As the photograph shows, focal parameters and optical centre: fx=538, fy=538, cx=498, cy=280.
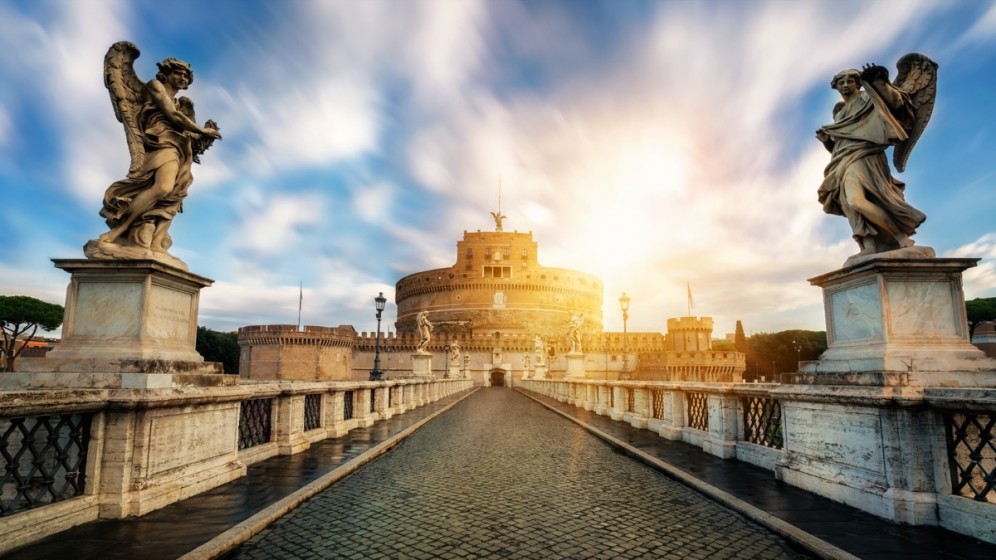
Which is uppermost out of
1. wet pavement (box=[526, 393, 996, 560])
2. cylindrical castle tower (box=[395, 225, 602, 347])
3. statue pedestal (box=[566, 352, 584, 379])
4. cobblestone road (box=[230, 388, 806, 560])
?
cylindrical castle tower (box=[395, 225, 602, 347])

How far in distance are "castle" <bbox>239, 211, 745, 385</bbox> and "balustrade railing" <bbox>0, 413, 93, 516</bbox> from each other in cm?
4705

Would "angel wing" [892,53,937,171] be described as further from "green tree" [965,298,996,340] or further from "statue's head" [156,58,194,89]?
"green tree" [965,298,996,340]

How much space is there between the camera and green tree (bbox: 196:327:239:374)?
67875 millimetres

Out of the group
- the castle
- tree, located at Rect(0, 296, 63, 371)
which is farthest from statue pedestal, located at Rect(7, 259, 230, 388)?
tree, located at Rect(0, 296, 63, 371)

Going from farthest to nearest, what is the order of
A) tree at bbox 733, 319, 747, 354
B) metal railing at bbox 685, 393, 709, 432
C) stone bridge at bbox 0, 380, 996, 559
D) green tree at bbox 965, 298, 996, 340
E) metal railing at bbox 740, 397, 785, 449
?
1. tree at bbox 733, 319, 747, 354
2. green tree at bbox 965, 298, 996, 340
3. metal railing at bbox 685, 393, 709, 432
4. metal railing at bbox 740, 397, 785, 449
5. stone bridge at bbox 0, 380, 996, 559

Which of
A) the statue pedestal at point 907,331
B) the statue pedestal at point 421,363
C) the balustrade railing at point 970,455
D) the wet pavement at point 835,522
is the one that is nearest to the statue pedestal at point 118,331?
the wet pavement at point 835,522

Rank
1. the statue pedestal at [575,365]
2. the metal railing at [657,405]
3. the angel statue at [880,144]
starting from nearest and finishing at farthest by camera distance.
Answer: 1. the angel statue at [880,144]
2. the metal railing at [657,405]
3. the statue pedestal at [575,365]

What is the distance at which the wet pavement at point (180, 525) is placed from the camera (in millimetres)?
3357

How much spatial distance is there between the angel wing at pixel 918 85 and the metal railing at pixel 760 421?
3238 mm

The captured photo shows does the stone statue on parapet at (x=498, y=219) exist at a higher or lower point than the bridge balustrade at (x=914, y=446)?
higher

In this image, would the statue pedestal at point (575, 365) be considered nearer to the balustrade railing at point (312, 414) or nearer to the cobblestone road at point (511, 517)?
the balustrade railing at point (312, 414)

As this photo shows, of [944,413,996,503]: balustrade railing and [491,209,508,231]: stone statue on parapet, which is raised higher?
[491,209,508,231]: stone statue on parapet

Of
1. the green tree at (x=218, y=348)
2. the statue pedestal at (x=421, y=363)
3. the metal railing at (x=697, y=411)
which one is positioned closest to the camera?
the metal railing at (x=697, y=411)

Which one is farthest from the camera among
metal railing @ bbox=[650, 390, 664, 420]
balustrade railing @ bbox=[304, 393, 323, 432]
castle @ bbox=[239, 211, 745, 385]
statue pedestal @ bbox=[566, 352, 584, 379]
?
castle @ bbox=[239, 211, 745, 385]
